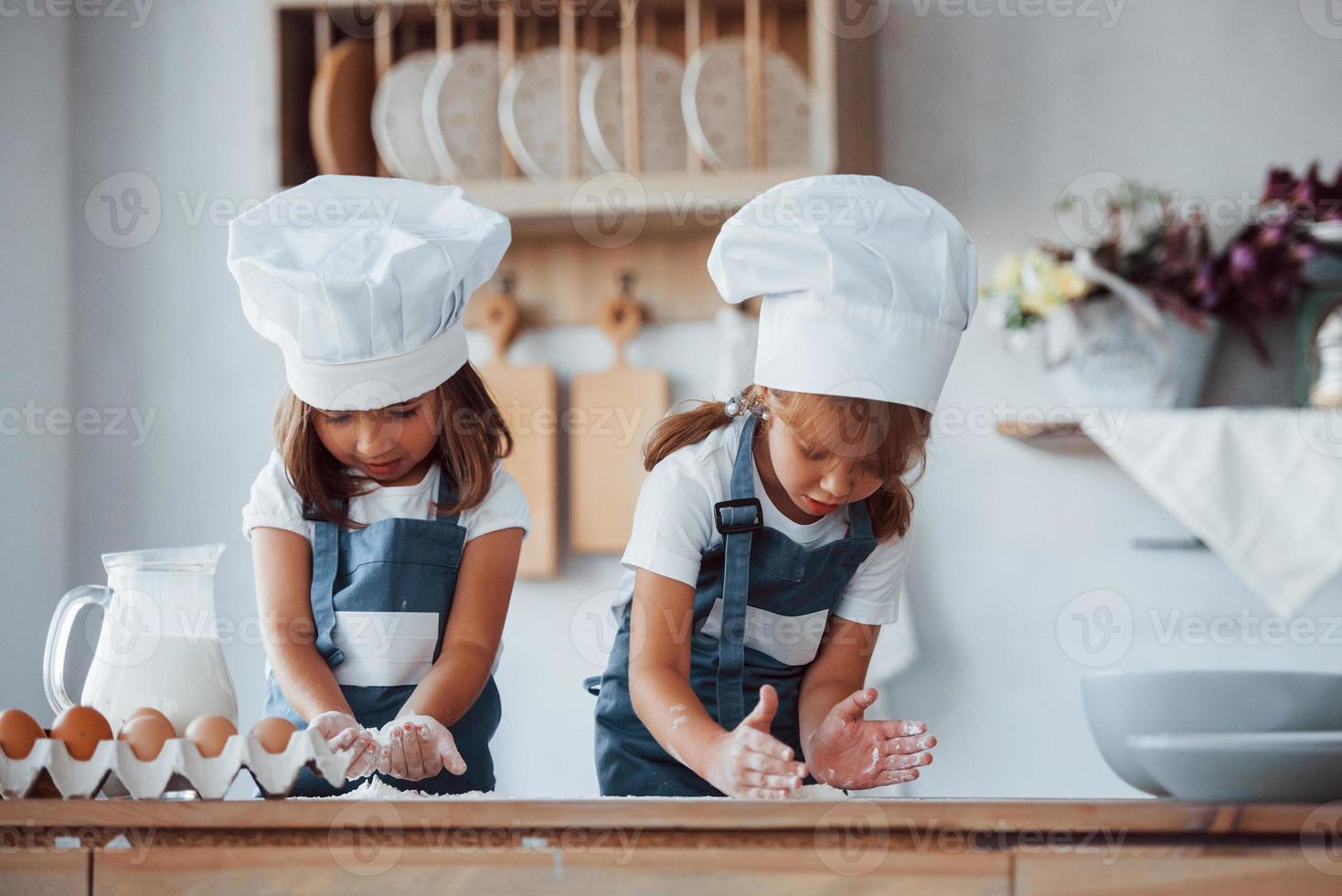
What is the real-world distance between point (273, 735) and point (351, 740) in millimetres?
71

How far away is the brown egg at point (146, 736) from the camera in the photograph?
0.67 m

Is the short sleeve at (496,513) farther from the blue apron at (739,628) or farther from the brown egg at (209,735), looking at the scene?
the brown egg at (209,735)

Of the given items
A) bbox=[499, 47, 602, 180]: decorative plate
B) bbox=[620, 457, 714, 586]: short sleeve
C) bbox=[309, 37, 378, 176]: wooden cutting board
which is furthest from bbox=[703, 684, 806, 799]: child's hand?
bbox=[309, 37, 378, 176]: wooden cutting board

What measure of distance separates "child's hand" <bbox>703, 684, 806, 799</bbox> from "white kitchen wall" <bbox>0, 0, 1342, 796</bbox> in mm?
1058

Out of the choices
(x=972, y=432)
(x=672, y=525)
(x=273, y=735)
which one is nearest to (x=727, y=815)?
(x=273, y=735)

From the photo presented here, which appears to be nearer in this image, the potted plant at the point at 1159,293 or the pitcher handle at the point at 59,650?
the pitcher handle at the point at 59,650

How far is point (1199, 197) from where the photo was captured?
175 centimetres

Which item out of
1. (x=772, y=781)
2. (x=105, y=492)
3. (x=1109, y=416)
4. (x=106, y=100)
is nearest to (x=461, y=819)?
(x=772, y=781)

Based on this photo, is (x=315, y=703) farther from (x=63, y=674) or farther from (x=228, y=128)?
(x=228, y=128)

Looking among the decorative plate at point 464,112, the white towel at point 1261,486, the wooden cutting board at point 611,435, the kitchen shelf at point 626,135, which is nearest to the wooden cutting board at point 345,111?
the kitchen shelf at point 626,135

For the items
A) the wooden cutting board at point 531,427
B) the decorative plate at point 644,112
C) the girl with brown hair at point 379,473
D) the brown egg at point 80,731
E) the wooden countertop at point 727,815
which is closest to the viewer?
the wooden countertop at point 727,815

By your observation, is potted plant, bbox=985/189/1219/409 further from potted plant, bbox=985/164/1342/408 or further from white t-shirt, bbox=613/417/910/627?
white t-shirt, bbox=613/417/910/627

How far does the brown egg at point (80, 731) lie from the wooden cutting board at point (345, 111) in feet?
3.71

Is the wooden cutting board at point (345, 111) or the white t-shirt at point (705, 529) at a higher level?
the wooden cutting board at point (345, 111)
